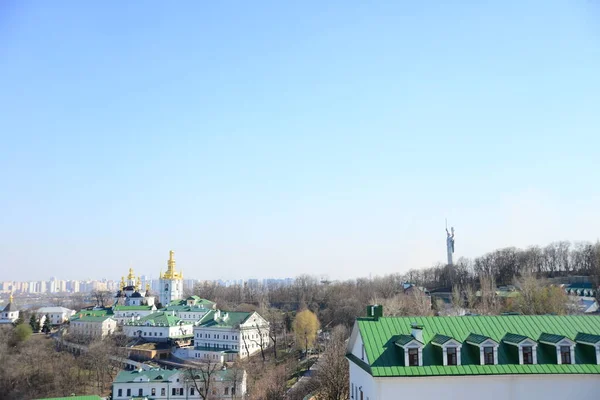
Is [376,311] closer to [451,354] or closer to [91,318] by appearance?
[451,354]

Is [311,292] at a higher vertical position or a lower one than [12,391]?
higher

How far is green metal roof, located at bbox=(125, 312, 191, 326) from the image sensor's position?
8191cm

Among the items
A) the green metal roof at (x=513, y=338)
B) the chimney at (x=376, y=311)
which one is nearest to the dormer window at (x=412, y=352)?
the chimney at (x=376, y=311)

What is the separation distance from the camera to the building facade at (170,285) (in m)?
109

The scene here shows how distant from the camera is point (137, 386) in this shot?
155 ft

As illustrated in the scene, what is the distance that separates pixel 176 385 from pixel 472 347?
35211 millimetres

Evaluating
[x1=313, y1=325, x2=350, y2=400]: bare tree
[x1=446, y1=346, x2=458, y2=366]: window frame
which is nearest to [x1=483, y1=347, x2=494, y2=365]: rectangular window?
[x1=446, y1=346, x2=458, y2=366]: window frame

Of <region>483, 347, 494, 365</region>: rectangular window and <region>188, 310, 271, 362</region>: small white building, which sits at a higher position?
<region>483, 347, 494, 365</region>: rectangular window

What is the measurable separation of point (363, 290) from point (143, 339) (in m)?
43.5

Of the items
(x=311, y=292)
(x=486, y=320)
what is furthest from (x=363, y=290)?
(x=486, y=320)

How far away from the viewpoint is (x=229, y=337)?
70.0m

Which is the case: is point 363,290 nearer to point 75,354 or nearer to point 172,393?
point 75,354

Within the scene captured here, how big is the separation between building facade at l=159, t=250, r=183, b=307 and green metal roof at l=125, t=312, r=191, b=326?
2308 cm

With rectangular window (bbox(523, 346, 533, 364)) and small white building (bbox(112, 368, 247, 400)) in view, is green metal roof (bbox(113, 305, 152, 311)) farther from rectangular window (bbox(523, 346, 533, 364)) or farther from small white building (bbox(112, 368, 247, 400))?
rectangular window (bbox(523, 346, 533, 364))
